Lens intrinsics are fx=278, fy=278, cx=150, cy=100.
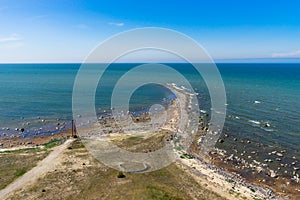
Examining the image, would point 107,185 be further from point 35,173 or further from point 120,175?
point 35,173

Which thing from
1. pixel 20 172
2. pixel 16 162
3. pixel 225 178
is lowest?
pixel 225 178

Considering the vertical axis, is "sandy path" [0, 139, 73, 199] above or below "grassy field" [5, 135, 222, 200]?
above

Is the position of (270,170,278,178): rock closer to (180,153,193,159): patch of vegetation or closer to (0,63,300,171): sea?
(0,63,300,171): sea

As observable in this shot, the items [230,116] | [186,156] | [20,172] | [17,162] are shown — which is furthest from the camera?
[230,116]

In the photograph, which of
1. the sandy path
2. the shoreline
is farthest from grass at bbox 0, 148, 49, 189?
the shoreline

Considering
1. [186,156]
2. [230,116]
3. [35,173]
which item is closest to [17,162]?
[35,173]
